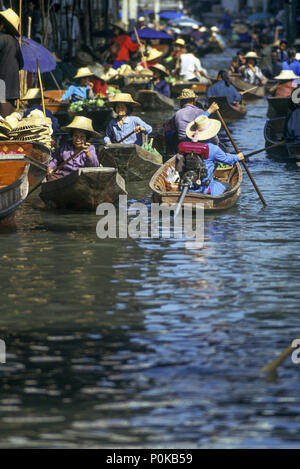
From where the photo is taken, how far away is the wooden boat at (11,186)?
1266cm

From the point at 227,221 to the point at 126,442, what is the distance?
765cm

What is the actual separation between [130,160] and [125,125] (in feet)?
2.01

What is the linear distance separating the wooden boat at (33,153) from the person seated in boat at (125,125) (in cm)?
138

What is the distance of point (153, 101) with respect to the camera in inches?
1119

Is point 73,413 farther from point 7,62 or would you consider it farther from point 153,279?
point 7,62

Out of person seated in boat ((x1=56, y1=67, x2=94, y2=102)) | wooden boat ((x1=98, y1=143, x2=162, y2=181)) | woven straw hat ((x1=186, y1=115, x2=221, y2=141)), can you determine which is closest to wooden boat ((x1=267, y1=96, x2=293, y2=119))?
person seated in boat ((x1=56, y1=67, x2=94, y2=102))

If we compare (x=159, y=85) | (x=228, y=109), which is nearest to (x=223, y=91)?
(x=228, y=109)

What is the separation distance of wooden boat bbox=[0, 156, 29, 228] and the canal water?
11.2 inches

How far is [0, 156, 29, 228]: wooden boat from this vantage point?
12656 millimetres

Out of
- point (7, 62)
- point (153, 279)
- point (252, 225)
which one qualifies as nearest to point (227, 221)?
point (252, 225)

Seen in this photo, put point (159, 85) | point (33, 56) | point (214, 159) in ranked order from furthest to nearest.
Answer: point (159, 85) → point (33, 56) → point (214, 159)

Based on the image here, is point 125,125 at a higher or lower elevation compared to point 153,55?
lower

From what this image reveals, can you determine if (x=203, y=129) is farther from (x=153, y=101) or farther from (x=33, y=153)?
(x=153, y=101)

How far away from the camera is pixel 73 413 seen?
6930 millimetres
